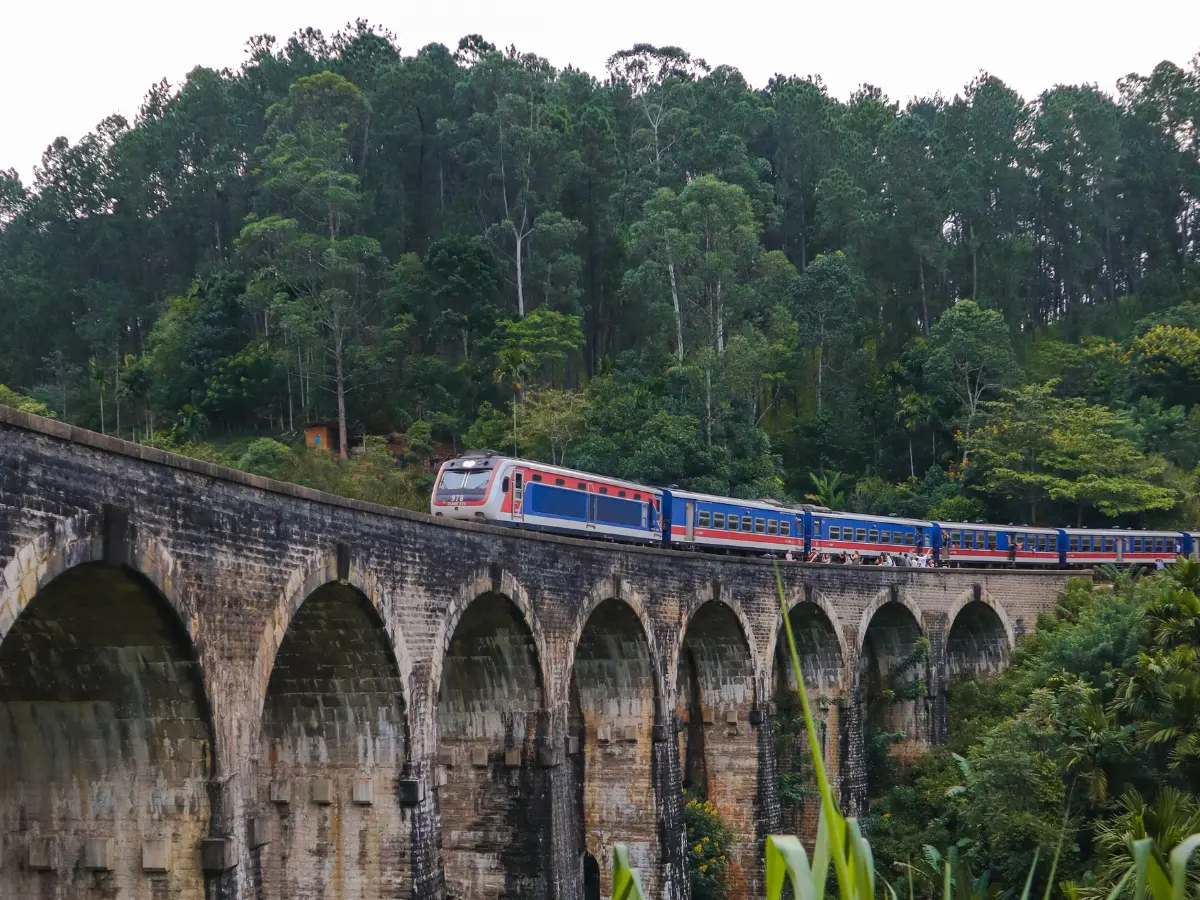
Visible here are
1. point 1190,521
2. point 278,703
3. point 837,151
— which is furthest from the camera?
point 837,151

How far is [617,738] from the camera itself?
27016mm

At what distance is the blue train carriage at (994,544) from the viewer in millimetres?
42500

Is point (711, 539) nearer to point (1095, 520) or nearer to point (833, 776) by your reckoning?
point (833, 776)

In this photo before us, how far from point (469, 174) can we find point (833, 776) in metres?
37.6

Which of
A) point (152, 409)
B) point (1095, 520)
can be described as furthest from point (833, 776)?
point (152, 409)

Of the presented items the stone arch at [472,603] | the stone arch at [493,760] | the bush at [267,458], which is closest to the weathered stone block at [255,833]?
the stone arch at [472,603]

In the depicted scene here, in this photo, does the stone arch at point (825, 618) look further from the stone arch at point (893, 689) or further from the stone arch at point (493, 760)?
the stone arch at point (493, 760)

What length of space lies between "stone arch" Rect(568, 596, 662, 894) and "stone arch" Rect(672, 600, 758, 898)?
141 inches

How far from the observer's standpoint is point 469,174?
63.2 m

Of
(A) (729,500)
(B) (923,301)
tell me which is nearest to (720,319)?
(B) (923,301)

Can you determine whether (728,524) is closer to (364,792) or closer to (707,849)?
(707,849)

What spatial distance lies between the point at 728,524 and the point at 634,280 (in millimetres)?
22819

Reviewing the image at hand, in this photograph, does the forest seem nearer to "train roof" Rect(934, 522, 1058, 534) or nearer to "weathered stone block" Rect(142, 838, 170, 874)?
"train roof" Rect(934, 522, 1058, 534)

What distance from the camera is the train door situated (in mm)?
25156
